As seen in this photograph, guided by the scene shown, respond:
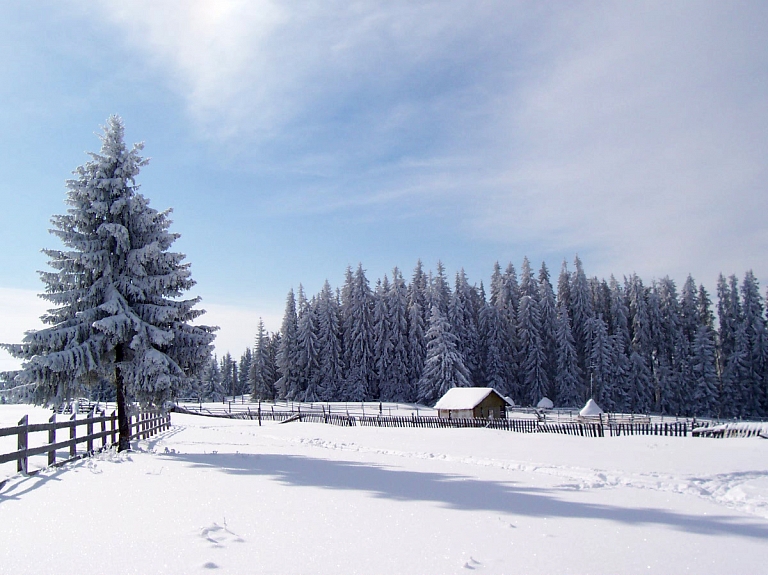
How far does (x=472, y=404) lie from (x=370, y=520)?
41.7 meters

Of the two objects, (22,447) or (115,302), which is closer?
(22,447)

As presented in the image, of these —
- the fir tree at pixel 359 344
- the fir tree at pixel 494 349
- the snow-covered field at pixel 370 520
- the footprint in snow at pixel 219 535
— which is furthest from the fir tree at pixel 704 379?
the footprint in snow at pixel 219 535

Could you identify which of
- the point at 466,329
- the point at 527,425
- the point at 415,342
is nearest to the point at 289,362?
the point at 415,342

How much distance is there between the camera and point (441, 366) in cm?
6919

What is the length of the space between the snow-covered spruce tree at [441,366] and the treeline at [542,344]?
40 cm

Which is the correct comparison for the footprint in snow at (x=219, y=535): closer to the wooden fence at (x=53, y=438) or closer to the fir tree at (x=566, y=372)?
the wooden fence at (x=53, y=438)

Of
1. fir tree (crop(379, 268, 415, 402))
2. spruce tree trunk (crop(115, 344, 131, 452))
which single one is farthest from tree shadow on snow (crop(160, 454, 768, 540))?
fir tree (crop(379, 268, 415, 402))

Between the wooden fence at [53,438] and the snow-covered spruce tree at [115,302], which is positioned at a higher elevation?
the snow-covered spruce tree at [115,302]

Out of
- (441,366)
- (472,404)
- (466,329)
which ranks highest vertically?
(466,329)

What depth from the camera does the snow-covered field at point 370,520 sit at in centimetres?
555

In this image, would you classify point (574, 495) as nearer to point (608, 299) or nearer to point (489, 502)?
point (489, 502)

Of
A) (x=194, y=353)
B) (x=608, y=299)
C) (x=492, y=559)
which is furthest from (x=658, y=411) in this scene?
(x=492, y=559)

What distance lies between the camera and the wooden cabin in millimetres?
47906

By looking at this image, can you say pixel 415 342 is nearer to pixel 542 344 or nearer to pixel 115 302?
pixel 542 344
